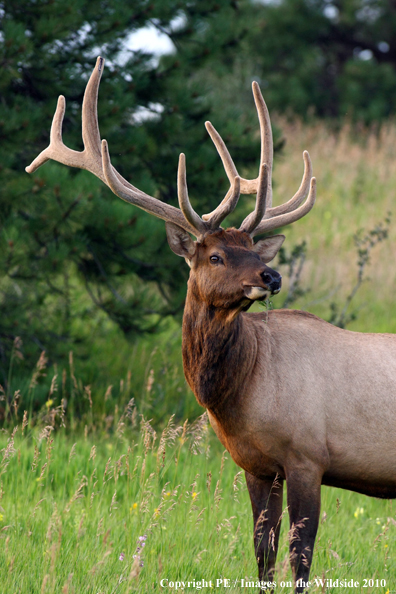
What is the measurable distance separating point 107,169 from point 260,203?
0.86 metres

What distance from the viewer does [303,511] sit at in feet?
11.4

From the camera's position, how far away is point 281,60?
20406 mm

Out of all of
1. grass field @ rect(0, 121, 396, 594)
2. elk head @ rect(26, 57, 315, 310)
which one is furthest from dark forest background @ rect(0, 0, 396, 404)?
elk head @ rect(26, 57, 315, 310)

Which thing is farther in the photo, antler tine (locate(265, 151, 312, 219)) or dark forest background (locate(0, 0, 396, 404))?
dark forest background (locate(0, 0, 396, 404))

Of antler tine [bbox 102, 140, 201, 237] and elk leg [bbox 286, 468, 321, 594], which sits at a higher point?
antler tine [bbox 102, 140, 201, 237]

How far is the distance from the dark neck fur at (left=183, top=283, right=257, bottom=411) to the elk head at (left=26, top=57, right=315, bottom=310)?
0.10m

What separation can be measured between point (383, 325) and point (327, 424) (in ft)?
18.3

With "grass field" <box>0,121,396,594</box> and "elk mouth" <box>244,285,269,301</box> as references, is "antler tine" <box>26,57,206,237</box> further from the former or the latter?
"grass field" <box>0,121,396,594</box>

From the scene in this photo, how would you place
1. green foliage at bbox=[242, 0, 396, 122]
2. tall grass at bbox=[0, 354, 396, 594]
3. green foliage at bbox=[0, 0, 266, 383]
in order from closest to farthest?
tall grass at bbox=[0, 354, 396, 594] → green foliage at bbox=[0, 0, 266, 383] → green foliage at bbox=[242, 0, 396, 122]

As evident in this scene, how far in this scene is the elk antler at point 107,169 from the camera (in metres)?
3.63

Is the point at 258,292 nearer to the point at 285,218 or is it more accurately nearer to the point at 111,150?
the point at 285,218

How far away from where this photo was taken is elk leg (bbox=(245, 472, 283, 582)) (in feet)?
12.4

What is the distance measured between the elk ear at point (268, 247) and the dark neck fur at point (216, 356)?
574 millimetres

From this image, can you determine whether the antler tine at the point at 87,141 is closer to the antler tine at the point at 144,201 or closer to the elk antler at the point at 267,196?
the antler tine at the point at 144,201
